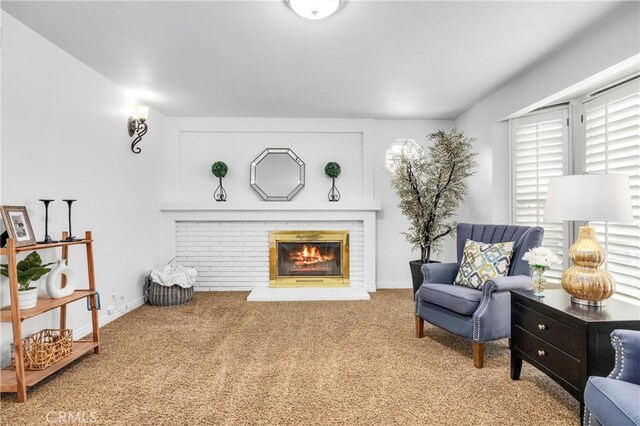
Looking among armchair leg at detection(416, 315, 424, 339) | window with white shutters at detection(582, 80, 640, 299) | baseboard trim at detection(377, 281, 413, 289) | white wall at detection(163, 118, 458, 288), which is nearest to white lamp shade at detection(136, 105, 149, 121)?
white wall at detection(163, 118, 458, 288)

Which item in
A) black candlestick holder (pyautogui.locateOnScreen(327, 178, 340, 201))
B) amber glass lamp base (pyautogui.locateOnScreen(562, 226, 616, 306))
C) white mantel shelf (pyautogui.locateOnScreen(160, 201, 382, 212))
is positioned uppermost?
black candlestick holder (pyautogui.locateOnScreen(327, 178, 340, 201))

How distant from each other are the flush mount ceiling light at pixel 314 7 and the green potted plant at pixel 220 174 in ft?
9.38

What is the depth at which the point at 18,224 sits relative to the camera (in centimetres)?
221

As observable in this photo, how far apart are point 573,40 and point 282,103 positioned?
2.82 meters

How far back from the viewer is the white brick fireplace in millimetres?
4715

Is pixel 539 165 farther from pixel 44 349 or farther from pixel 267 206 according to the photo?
pixel 44 349

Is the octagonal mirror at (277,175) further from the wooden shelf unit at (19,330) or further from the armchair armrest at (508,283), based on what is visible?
the armchair armrest at (508,283)

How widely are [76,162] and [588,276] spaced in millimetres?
3829

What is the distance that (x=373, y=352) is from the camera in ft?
8.80

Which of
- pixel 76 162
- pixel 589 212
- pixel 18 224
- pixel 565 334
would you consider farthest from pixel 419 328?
pixel 76 162

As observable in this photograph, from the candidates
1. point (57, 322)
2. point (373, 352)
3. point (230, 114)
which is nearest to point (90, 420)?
point (57, 322)

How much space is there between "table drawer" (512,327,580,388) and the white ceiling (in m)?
2.06

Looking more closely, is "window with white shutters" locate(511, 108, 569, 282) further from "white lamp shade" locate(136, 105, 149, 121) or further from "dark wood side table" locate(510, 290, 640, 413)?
"white lamp shade" locate(136, 105, 149, 121)

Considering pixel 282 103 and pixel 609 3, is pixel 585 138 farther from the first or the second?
pixel 282 103
